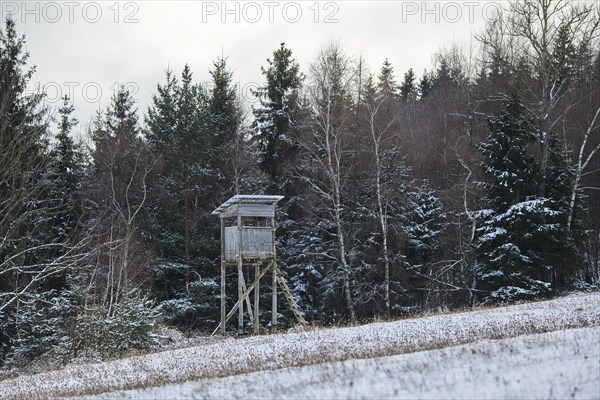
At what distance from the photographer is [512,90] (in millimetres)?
33812

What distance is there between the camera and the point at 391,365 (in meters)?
10.9

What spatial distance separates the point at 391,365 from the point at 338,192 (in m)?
22.8

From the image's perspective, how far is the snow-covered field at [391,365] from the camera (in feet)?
29.6

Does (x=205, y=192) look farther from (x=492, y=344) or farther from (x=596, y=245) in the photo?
(x=492, y=344)

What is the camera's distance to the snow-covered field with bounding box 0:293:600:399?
902 cm

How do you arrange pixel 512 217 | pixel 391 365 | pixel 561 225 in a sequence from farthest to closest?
pixel 561 225, pixel 512 217, pixel 391 365

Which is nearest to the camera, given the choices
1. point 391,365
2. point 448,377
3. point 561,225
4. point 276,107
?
point 448,377

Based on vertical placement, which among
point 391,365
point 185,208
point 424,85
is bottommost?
point 391,365

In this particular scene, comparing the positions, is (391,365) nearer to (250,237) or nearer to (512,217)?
(250,237)

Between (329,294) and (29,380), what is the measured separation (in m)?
20.0

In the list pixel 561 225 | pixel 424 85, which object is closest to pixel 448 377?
pixel 561 225

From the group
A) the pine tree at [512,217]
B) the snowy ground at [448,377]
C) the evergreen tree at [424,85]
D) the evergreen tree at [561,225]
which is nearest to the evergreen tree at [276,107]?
the pine tree at [512,217]

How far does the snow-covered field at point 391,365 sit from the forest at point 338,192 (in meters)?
10.9

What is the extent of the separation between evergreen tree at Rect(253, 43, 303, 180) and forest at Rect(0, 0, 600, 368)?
0.10 m
